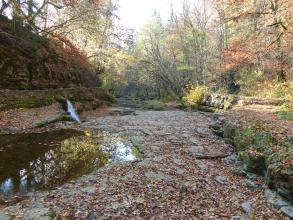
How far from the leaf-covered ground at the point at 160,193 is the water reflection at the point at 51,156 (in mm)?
541

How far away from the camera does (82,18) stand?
19.0m

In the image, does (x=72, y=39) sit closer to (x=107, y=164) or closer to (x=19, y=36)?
(x=19, y=36)

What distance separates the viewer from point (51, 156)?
314 inches

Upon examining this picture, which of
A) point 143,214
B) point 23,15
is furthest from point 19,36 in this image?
point 143,214

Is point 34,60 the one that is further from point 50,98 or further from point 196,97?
point 196,97

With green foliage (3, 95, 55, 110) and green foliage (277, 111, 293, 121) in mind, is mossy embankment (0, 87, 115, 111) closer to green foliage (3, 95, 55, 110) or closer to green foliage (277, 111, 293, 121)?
green foliage (3, 95, 55, 110)

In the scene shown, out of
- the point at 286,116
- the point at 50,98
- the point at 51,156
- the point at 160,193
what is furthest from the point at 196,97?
the point at 160,193

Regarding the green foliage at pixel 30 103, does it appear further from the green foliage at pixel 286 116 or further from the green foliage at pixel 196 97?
the green foliage at pixel 286 116

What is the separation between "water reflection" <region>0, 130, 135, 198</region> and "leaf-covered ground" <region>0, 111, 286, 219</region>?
54 centimetres

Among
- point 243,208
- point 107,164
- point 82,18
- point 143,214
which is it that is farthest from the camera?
point 82,18

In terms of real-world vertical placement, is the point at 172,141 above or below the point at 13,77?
below

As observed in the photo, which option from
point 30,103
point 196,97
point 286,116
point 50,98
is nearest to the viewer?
point 286,116

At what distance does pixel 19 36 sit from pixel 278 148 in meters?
13.0

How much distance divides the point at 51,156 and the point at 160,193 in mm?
3622
